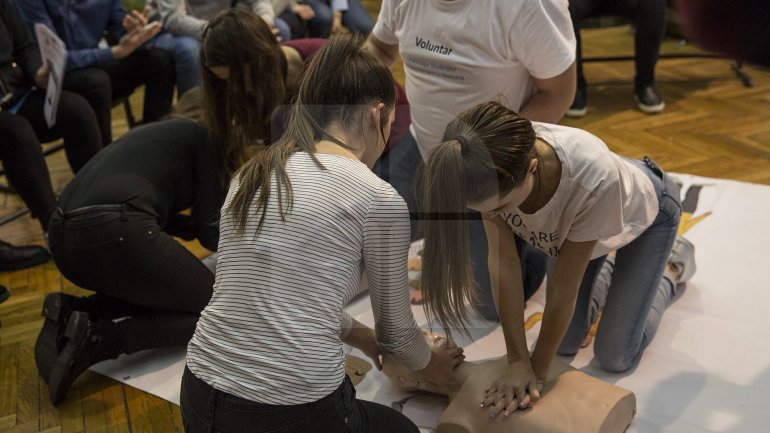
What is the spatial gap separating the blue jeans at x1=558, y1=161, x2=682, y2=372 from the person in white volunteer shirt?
0.61 ft

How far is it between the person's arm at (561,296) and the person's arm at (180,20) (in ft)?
6.24

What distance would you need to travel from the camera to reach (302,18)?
3.25 m

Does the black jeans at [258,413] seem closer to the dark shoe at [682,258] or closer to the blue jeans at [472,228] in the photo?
the blue jeans at [472,228]

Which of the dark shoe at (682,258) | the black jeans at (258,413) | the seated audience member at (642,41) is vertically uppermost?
the black jeans at (258,413)

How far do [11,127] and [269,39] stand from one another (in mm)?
940

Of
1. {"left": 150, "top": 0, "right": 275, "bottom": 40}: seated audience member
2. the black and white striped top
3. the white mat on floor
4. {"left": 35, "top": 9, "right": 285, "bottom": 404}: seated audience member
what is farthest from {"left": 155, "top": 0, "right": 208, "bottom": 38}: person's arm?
the black and white striped top

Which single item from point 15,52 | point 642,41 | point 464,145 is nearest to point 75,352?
point 464,145

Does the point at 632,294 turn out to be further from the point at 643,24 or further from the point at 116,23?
the point at 116,23

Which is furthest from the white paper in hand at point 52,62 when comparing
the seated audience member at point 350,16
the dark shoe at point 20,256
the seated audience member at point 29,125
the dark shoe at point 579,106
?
the dark shoe at point 579,106

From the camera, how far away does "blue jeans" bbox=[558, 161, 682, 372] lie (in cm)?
151

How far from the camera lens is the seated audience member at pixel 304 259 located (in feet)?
3.48

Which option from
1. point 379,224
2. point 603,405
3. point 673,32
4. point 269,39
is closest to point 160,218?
point 269,39

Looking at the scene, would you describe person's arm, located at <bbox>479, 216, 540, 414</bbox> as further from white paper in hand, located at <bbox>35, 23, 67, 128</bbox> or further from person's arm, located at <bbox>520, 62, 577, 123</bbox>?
white paper in hand, located at <bbox>35, 23, 67, 128</bbox>

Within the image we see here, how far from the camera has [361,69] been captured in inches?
43.8
